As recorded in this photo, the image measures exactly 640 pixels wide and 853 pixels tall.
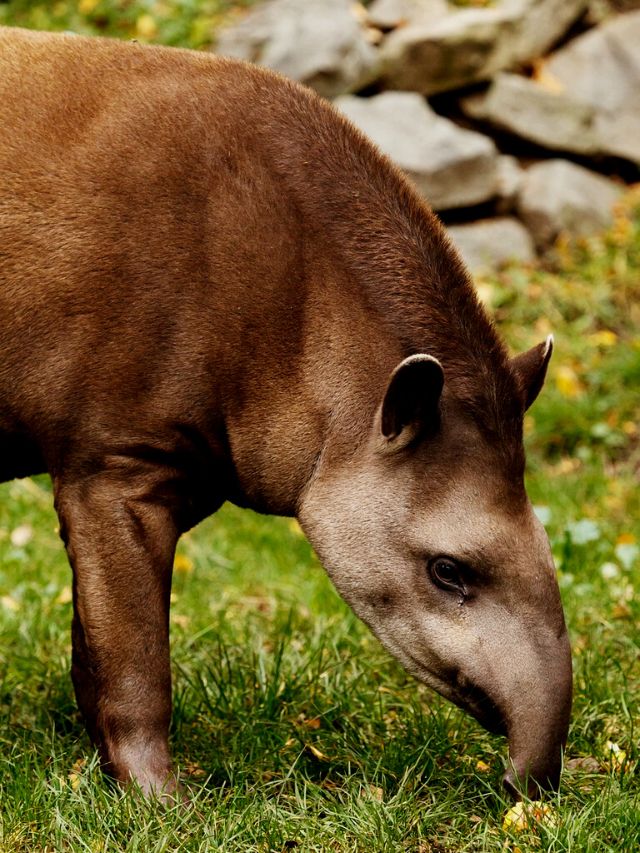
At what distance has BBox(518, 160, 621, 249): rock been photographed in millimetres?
11000

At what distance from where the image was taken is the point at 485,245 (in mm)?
10789

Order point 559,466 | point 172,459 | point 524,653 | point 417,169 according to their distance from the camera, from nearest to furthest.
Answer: point 524,653, point 172,459, point 559,466, point 417,169

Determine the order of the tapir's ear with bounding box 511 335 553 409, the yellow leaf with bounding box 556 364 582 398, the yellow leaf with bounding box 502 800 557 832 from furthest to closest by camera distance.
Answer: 1. the yellow leaf with bounding box 556 364 582 398
2. the tapir's ear with bounding box 511 335 553 409
3. the yellow leaf with bounding box 502 800 557 832

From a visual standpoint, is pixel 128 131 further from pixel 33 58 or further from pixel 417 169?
pixel 417 169

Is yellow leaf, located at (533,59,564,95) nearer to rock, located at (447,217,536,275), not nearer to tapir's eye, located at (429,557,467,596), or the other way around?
rock, located at (447,217,536,275)

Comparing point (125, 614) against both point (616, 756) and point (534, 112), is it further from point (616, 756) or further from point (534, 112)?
point (534, 112)

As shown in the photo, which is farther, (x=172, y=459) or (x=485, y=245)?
(x=485, y=245)

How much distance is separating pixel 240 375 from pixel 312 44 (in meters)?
7.09

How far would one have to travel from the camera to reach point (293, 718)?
4820 millimetres

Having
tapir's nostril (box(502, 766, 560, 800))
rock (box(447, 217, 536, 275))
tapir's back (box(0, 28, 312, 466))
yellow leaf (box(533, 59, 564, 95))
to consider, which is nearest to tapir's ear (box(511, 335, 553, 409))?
tapir's back (box(0, 28, 312, 466))

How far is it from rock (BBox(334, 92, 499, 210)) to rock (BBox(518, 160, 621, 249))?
429 millimetres

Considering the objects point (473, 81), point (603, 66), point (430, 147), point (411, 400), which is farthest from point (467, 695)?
point (603, 66)

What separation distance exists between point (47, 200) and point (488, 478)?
1646 millimetres

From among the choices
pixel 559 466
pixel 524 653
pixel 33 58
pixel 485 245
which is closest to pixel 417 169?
pixel 485 245
